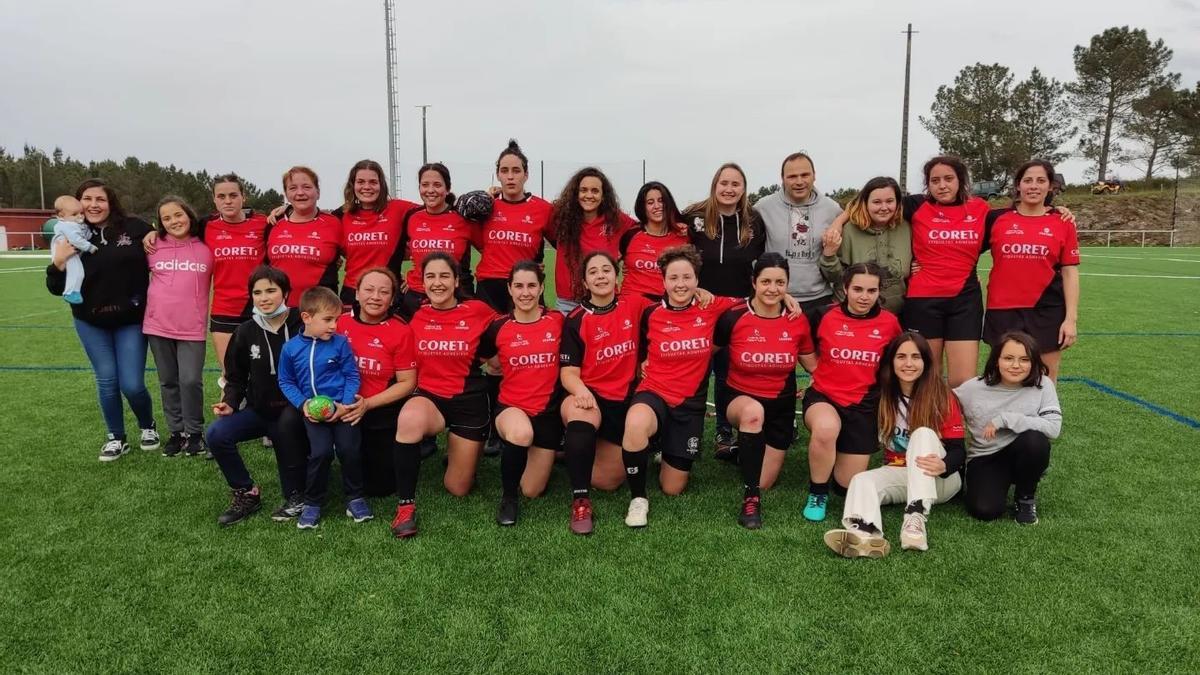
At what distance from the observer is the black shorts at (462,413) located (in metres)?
3.74

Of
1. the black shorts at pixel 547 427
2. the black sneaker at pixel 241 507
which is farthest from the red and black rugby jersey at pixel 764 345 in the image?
the black sneaker at pixel 241 507

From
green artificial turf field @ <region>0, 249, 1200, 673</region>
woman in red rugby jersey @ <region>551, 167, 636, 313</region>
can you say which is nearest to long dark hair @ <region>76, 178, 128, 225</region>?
green artificial turf field @ <region>0, 249, 1200, 673</region>

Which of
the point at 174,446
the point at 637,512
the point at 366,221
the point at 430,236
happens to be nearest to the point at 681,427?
the point at 637,512

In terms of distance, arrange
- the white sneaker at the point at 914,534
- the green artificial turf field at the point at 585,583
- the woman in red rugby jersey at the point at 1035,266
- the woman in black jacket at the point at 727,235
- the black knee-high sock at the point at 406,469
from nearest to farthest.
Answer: the green artificial turf field at the point at 585,583 → the white sneaker at the point at 914,534 → the black knee-high sock at the point at 406,469 → the woman in red rugby jersey at the point at 1035,266 → the woman in black jacket at the point at 727,235

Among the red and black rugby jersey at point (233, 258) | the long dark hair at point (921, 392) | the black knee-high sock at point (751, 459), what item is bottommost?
the black knee-high sock at point (751, 459)

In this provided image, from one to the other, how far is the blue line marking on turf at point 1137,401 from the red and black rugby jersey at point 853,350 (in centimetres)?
285

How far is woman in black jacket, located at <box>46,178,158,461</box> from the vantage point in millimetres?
4215

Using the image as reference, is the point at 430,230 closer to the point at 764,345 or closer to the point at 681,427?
the point at 681,427

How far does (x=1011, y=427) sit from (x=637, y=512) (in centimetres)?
180

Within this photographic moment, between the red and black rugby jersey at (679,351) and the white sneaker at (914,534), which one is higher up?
the red and black rugby jersey at (679,351)

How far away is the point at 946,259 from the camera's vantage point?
404cm

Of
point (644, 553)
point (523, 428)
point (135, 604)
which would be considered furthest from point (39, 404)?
point (644, 553)

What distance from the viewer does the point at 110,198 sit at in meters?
4.32

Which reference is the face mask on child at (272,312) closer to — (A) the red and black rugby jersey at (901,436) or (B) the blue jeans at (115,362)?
(B) the blue jeans at (115,362)
